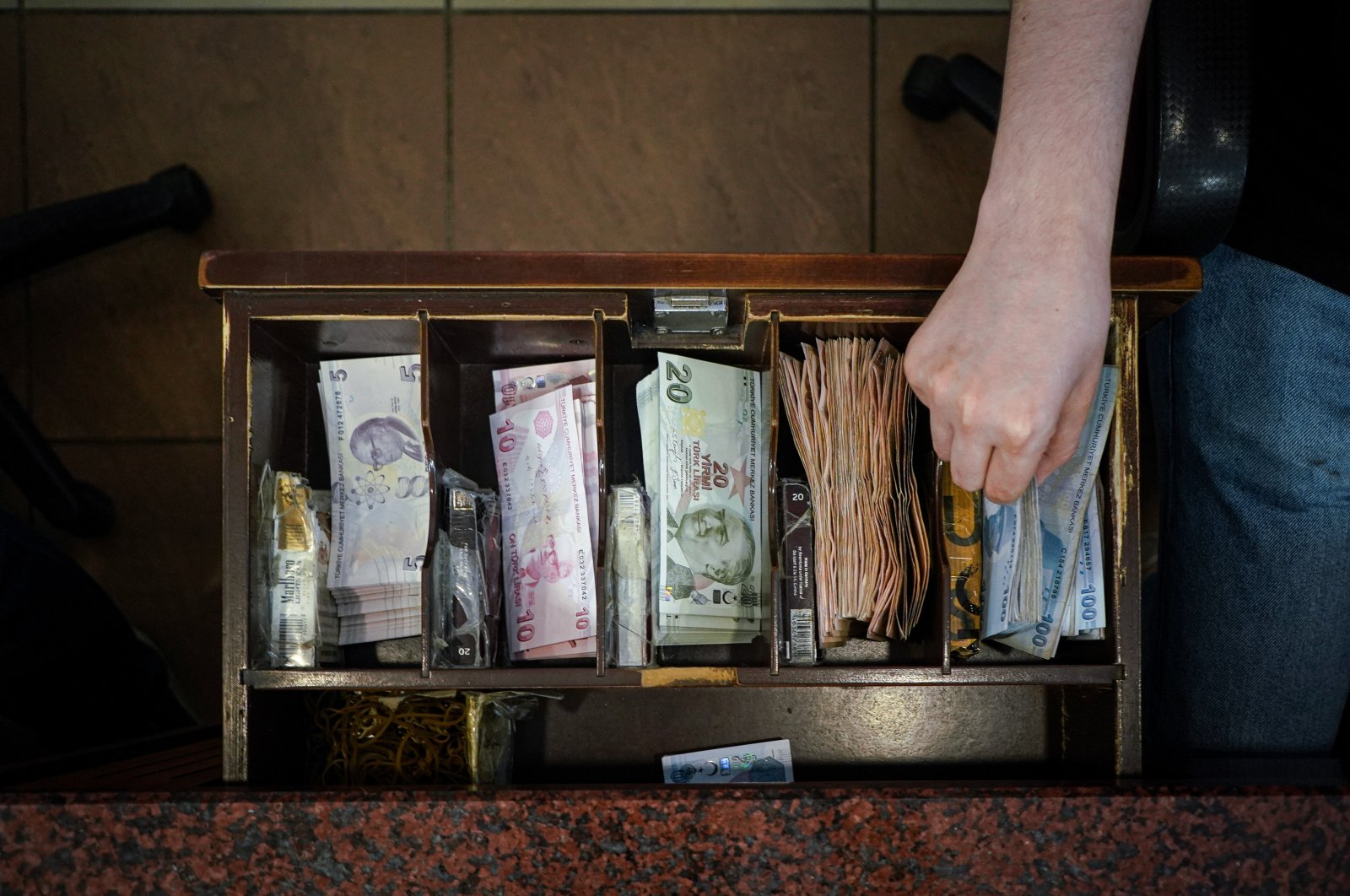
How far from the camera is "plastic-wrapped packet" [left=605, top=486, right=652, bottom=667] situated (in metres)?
1.20

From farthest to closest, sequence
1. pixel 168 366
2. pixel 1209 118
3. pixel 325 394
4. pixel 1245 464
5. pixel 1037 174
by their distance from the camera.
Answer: pixel 168 366 < pixel 325 394 < pixel 1245 464 < pixel 1209 118 < pixel 1037 174

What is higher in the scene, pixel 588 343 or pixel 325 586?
pixel 588 343

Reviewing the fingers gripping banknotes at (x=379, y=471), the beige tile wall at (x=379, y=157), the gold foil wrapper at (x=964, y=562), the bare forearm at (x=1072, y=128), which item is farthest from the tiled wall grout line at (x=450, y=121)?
the bare forearm at (x=1072, y=128)

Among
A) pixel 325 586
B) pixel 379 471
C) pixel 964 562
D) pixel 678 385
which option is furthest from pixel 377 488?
pixel 964 562

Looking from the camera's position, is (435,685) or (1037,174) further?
(435,685)

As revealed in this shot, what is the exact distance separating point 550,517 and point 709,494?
23 cm

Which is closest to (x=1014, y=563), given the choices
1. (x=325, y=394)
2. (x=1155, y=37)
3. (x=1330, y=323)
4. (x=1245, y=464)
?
(x=1245, y=464)

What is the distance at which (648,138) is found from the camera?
198cm

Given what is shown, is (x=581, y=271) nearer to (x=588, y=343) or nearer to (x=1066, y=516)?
(x=588, y=343)

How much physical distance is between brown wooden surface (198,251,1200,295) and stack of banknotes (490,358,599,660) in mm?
222

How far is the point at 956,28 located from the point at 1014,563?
53.5 inches

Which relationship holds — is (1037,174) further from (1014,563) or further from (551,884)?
(551,884)

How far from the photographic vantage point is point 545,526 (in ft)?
A: 4.19

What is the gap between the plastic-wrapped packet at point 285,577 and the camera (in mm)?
1160
